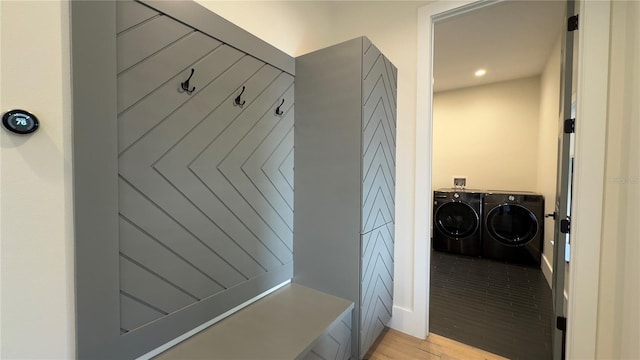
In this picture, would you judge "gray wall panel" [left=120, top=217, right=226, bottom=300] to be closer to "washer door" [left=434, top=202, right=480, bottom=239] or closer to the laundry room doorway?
the laundry room doorway

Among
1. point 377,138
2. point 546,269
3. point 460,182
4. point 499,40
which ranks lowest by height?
point 546,269

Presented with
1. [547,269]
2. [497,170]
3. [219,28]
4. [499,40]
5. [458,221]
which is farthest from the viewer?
[497,170]

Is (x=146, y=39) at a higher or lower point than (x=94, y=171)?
higher

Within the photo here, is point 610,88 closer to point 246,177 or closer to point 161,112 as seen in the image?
point 246,177

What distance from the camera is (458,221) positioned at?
3639 mm

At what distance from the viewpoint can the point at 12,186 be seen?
721mm

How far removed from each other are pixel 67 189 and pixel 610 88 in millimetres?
2472

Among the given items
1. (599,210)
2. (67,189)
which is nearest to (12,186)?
(67,189)

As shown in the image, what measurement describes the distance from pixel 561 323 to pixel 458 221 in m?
2.27

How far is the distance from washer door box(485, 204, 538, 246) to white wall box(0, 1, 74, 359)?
13.6ft

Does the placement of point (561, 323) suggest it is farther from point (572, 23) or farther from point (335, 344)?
point (572, 23)

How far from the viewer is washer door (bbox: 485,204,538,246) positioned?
3.19 metres

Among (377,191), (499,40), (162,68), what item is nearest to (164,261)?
(162,68)

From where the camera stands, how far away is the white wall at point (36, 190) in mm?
713
